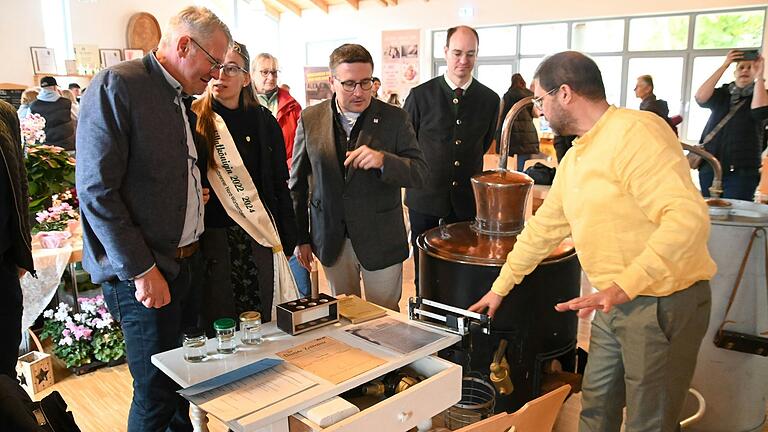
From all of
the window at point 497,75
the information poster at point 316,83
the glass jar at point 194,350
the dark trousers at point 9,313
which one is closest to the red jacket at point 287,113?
the dark trousers at point 9,313

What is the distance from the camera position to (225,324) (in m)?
1.51

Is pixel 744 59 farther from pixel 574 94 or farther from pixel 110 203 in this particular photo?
pixel 110 203

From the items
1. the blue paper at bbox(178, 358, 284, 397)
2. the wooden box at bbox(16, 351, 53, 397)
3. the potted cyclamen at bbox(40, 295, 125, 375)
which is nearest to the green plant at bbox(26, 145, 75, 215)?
the potted cyclamen at bbox(40, 295, 125, 375)

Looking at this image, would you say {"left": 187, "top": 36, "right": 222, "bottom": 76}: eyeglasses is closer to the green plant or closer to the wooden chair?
the wooden chair

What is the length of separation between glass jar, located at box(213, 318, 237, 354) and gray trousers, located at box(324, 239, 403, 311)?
0.86 meters

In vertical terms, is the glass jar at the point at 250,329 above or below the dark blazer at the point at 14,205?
below

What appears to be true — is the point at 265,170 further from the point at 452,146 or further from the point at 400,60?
the point at 400,60

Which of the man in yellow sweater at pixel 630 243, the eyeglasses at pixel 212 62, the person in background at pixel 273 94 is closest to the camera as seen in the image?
the man in yellow sweater at pixel 630 243

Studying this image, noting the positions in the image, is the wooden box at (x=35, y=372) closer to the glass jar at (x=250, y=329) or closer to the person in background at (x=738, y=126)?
the glass jar at (x=250, y=329)

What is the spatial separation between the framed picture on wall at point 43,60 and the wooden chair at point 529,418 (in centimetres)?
992

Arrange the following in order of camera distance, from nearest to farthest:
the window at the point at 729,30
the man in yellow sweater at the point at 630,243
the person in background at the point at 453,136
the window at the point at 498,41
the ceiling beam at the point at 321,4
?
the man in yellow sweater at the point at 630,243 < the person in background at the point at 453,136 < the window at the point at 729,30 < the window at the point at 498,41 < the ceiling beam at the point at 321,4

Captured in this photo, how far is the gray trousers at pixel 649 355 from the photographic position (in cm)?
154

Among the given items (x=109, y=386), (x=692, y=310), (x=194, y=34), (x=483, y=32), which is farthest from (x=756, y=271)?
(x=483, y=32)

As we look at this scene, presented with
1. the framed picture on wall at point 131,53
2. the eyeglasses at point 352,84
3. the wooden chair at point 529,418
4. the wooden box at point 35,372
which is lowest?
the wooden box at point 35,372
